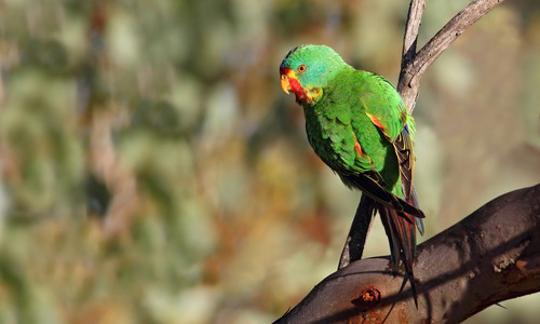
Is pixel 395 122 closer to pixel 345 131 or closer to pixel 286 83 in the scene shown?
pixel 345 131

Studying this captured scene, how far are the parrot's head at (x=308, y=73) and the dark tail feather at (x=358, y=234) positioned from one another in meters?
0.27

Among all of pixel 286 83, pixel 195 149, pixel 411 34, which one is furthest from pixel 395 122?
pixel 195 149

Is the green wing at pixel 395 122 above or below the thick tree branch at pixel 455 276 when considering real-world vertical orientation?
above

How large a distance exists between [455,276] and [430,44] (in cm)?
49

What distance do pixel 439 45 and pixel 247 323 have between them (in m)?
2.23

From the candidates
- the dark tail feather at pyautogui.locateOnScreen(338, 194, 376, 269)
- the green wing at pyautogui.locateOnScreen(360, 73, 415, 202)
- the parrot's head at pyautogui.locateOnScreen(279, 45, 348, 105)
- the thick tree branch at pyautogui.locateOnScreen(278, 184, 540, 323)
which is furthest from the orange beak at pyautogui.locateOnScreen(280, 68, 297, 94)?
the thick tree branch at pyautogui.locateOnScreen(278, 184, 540, 323)

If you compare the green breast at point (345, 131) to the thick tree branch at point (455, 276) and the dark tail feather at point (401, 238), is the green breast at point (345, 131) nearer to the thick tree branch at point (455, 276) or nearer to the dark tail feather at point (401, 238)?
the dark tail feather at point (401, 238)

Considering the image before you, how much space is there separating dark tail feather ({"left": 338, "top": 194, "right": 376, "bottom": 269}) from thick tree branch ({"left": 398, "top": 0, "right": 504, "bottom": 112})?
0.22 metres

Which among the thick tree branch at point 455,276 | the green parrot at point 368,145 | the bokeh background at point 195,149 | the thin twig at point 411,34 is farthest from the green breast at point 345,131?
the bokeh background at point 195,149

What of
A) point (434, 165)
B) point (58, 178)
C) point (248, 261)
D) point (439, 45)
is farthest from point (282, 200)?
point (439, 45)

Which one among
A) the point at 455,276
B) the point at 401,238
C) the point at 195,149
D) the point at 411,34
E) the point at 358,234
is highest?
the point at 195,149

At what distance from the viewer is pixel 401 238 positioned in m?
1.67

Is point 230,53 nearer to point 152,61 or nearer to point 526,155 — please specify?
point 152,61

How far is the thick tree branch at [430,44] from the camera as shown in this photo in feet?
5.98
